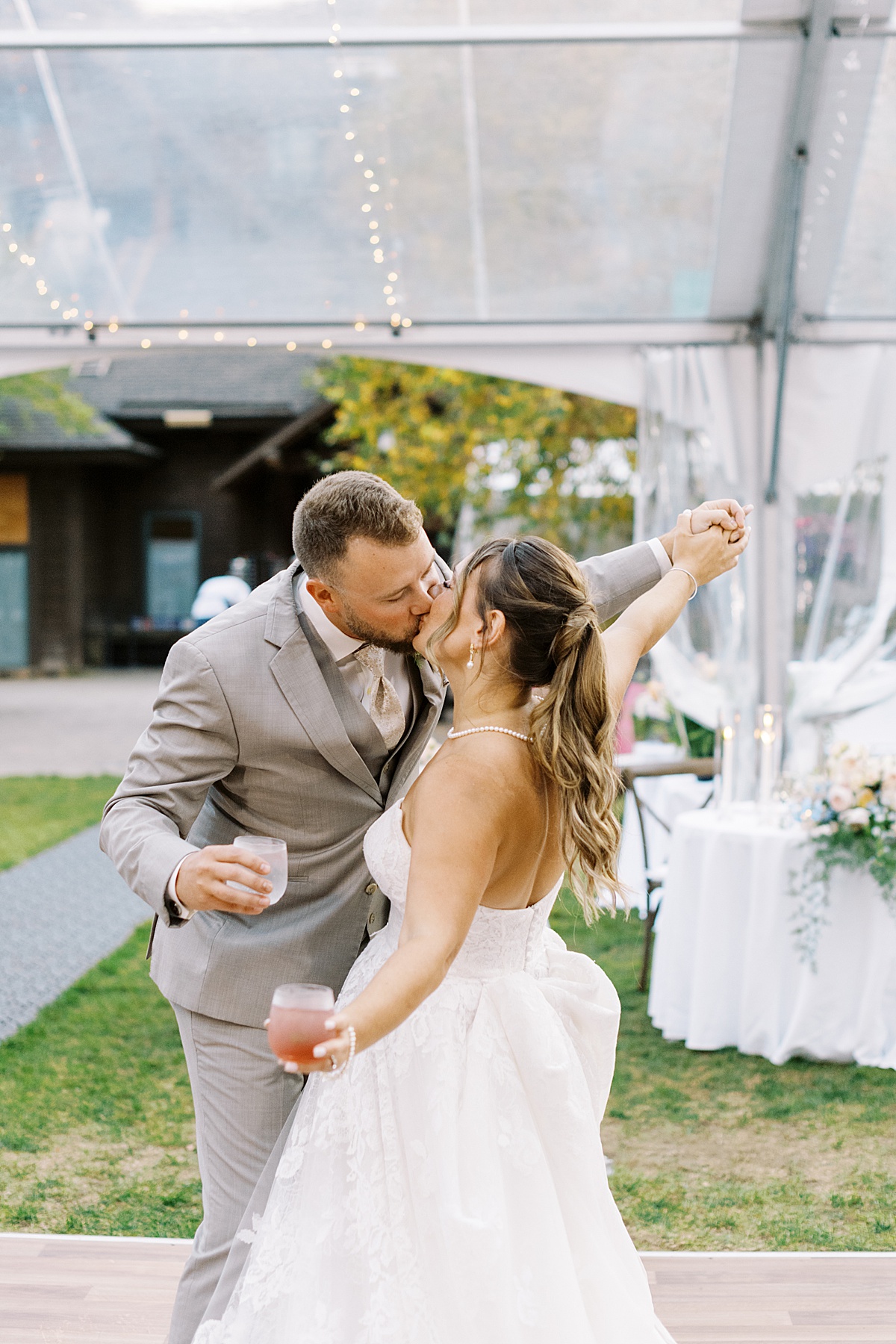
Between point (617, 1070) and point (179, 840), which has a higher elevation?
point (179, 840)

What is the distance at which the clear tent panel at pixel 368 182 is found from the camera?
5273 mm

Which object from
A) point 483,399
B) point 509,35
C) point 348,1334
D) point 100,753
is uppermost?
point 509,35

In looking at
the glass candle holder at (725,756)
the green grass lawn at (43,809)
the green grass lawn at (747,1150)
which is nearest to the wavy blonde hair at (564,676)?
the green grass lawn at (747,1150)

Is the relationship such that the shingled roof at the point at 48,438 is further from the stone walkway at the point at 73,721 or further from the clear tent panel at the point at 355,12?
the clear tent panel at the point at 355,12

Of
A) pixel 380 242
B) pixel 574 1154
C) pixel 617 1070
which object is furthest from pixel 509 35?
pixel 574 1154

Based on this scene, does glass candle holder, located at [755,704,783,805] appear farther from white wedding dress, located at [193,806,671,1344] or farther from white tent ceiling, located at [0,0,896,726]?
white wedding dress, located at [193,806,671,1344]

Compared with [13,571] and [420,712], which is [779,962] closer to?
[420,712]

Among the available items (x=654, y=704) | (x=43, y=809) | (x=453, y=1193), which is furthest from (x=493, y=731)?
(x=43, y=809)

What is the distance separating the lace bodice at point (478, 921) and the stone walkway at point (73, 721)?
6.43 metres

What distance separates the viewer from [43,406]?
53.6ft

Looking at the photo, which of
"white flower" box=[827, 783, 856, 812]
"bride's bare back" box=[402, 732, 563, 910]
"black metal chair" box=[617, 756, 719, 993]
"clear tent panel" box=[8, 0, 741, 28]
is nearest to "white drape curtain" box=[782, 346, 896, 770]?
"black metal chair" box=[617, 756, 719, 993]

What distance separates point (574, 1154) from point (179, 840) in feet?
2.43

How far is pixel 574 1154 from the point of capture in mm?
1855

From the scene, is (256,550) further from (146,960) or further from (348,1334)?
(348,1334)
